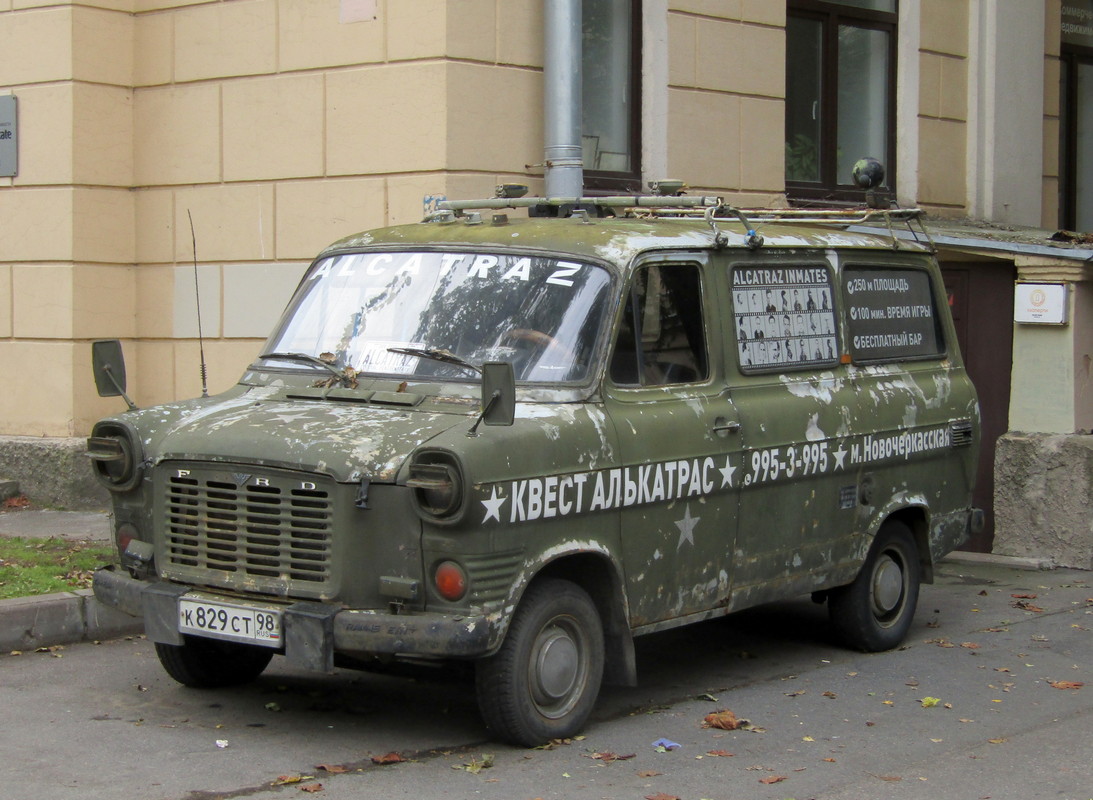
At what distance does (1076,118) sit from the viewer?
15.4 m

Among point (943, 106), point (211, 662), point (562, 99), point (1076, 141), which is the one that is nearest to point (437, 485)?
point (211, 662)

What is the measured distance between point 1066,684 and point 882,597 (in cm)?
103

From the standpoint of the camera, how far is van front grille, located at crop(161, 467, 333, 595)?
17.4ft

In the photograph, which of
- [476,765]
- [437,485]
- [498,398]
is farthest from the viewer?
[476,765]

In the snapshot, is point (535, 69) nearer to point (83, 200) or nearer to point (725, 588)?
point (83, 200)

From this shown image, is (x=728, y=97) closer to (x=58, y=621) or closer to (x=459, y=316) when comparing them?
(x=459, y=316)

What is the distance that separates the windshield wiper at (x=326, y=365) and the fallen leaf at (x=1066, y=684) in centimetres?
351

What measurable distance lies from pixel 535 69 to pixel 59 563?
4484mm

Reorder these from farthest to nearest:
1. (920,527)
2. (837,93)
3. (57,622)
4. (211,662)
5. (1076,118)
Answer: (1076,118), (837,93), (920,527), (57,622), (211,662)

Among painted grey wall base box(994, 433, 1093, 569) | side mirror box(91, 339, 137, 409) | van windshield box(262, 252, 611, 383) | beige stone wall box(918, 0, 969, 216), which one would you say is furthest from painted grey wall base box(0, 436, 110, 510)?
beige stone wall box(918, 0, 969, 216)

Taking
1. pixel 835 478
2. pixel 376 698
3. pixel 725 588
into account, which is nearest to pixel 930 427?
pixel 835 478

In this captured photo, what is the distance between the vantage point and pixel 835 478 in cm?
698

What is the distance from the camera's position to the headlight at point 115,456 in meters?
5.79

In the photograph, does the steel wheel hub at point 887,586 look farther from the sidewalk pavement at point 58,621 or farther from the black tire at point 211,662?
the sidewalk pavement at point 58,621
